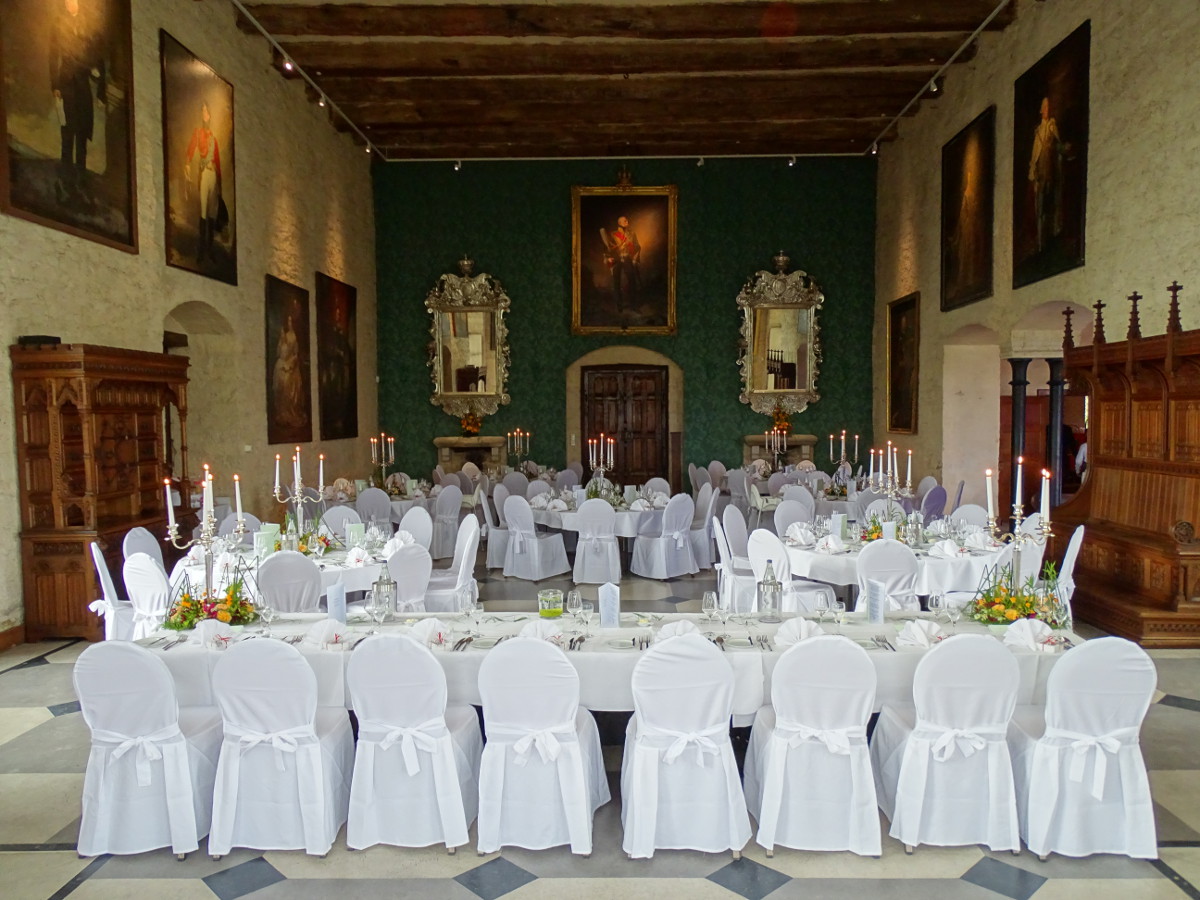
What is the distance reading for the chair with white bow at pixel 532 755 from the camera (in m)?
3.34

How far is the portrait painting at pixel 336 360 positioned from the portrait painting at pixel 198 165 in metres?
2.85

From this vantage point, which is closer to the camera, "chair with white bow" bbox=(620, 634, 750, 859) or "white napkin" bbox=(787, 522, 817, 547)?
"chair with white bow" bbox=(620, 634, 750, 859)

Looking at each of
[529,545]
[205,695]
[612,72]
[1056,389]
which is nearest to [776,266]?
[612,72]

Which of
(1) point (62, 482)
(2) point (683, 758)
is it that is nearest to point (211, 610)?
(2) point (683, 758)

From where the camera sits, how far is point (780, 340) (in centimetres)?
1550

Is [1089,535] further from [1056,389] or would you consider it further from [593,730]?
[593,730]

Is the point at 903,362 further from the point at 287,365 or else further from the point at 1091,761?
the point at 1091,761

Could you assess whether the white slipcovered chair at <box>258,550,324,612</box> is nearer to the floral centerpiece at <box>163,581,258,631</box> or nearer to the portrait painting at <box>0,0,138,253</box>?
the floral centerpiece at <box>163,581,258,631</box>

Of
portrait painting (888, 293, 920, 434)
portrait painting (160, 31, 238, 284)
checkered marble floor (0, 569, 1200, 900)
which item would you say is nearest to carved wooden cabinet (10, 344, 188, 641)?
portrait painting (160, 31, 238, 284)

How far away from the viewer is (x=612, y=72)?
444 inches

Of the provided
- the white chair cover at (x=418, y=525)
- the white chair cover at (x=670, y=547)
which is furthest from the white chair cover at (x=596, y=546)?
the white chair cover at (x=418, y=525)

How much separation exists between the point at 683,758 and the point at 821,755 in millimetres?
550

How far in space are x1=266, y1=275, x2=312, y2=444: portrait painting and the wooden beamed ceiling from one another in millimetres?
3074

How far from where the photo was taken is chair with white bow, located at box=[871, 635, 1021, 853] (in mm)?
3322
